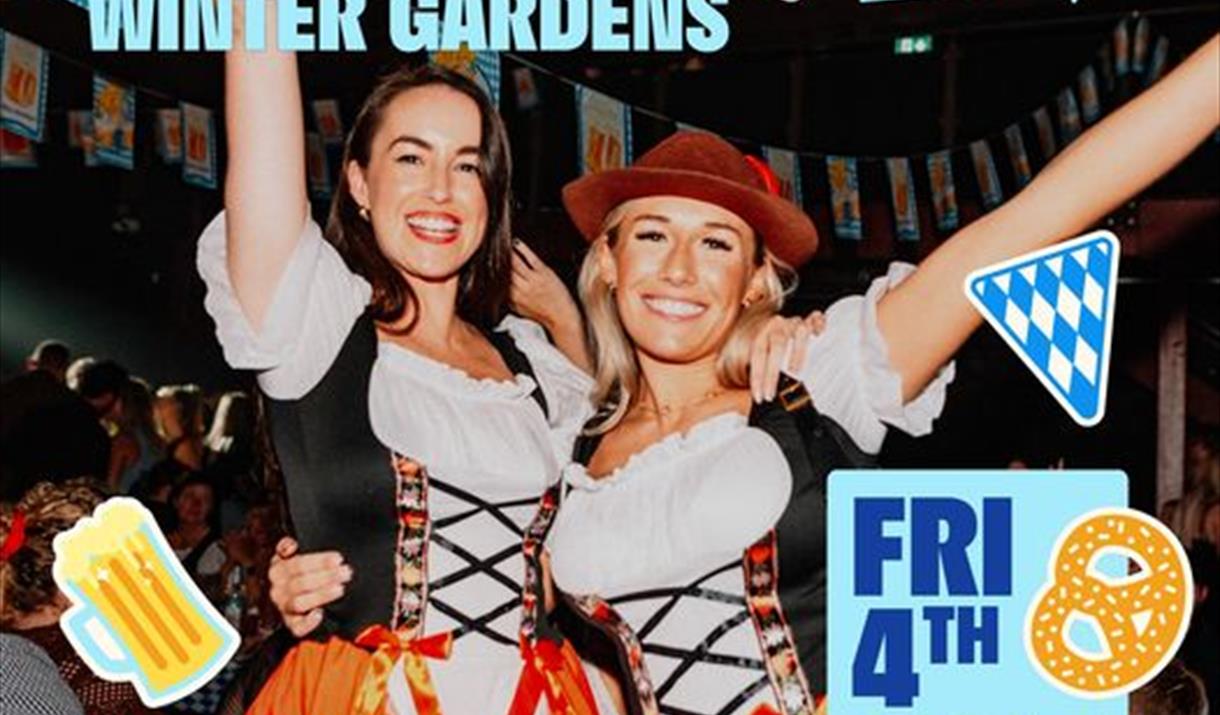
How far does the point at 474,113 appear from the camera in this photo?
14.4 feet

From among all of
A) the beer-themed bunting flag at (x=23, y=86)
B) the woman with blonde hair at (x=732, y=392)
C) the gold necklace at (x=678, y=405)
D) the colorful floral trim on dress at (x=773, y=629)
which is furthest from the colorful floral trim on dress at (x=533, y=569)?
the beer-themed bunting flag at (x=23, y=86)

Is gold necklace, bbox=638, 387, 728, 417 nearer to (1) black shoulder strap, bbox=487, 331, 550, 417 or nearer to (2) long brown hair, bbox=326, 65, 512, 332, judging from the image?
(1) black shoulder strap, bbox=487, 331, 550, 417

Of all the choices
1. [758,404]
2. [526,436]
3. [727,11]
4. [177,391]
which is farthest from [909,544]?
[177,391]

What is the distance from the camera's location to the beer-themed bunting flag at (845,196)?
437 centimetres

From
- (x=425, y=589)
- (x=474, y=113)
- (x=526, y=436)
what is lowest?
(x=425, y=589)

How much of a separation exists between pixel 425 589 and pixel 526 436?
356mm

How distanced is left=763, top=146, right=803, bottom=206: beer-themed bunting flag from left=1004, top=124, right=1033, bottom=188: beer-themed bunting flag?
0.41m

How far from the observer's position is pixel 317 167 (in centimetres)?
433

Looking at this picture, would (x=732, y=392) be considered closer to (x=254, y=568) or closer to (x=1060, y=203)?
(x=1060, y=203)

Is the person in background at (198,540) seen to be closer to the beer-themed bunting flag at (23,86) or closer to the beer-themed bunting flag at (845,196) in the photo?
the beer-themed bunting flag at (23,86)

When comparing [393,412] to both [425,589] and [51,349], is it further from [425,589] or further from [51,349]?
[51,349]

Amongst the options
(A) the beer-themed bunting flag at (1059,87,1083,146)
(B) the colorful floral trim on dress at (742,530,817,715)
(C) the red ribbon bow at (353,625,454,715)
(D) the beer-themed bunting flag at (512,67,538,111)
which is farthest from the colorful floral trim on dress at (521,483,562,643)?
(A) the beer-themed bunting flag at (1059,87,1083,146)

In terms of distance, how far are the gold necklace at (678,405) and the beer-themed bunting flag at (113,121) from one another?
3.94 ft

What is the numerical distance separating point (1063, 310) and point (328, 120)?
145 centimetres
